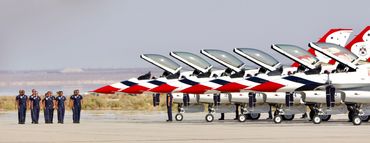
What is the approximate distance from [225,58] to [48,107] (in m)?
6.39

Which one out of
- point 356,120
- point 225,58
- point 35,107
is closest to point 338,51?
point 356,120

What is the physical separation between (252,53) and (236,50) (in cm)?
59

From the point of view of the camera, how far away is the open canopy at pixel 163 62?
39.3m

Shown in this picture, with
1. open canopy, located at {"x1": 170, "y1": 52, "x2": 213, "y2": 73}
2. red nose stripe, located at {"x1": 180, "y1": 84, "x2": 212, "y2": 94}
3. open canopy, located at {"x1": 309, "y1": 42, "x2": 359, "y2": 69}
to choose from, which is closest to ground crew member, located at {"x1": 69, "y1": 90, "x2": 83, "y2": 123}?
red nose stripe, located at {"x1": 180, "y1": 84, "x2": 212, "y2": 94}

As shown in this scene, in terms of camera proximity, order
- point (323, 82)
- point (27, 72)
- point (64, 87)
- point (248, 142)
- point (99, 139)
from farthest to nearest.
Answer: point (27, 72), point (64, 87), point (323, 82), point (99, 139), point (248, 142)

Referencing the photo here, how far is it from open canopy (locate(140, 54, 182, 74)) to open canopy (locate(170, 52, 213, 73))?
639mm

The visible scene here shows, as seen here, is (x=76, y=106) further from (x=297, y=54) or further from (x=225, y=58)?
(x=297, y=54)

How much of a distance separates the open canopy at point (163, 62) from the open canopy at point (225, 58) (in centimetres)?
193

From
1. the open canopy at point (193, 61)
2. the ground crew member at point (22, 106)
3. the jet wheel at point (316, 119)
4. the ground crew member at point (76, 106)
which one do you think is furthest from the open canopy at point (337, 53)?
the ground crew member at point (22, 106)

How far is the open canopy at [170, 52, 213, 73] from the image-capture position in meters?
38.9

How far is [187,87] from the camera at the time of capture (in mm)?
37438

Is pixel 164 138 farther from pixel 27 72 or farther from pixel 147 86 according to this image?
pixel 27 72

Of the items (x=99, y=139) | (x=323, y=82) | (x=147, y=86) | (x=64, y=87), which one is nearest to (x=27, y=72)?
(x=64, y=87)

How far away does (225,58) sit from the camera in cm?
3791
